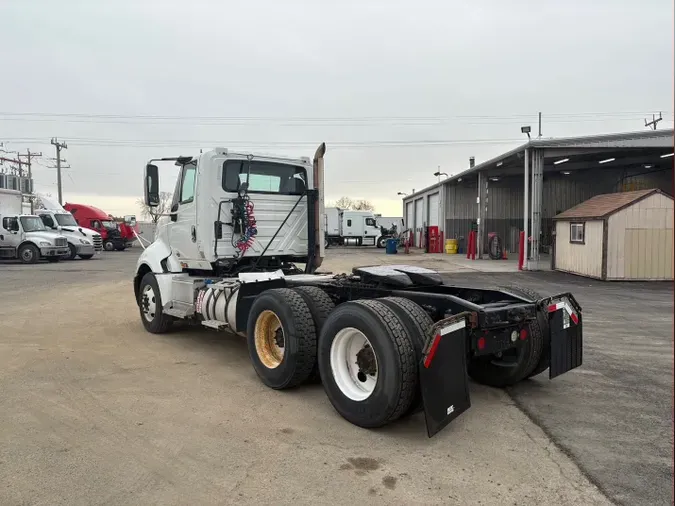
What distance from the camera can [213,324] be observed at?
21.0 feet

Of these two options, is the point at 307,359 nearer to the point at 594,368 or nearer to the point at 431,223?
the point at 594,368

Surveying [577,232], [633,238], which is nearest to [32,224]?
[577,232]

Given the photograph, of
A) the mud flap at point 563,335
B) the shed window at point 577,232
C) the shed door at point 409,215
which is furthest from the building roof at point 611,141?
the shed door at point 409,215

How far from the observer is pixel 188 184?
7066mm

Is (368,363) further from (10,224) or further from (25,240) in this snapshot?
(10,224)

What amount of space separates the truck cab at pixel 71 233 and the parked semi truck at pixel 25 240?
1.64m

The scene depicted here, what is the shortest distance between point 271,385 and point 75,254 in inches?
989

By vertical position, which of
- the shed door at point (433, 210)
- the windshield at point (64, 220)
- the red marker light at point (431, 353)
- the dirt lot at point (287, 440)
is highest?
the shed door at point (433, 210)

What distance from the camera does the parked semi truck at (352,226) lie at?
41.6m

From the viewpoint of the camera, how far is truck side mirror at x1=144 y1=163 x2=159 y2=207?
7.07 m

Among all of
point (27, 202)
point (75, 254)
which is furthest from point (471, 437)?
point (27, 202)

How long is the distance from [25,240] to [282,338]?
23.0 m

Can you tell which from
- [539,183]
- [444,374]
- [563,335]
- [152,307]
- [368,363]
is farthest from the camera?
[539,183]

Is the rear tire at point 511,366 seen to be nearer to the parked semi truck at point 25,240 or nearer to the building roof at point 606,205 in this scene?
the building roof at point 606,205
